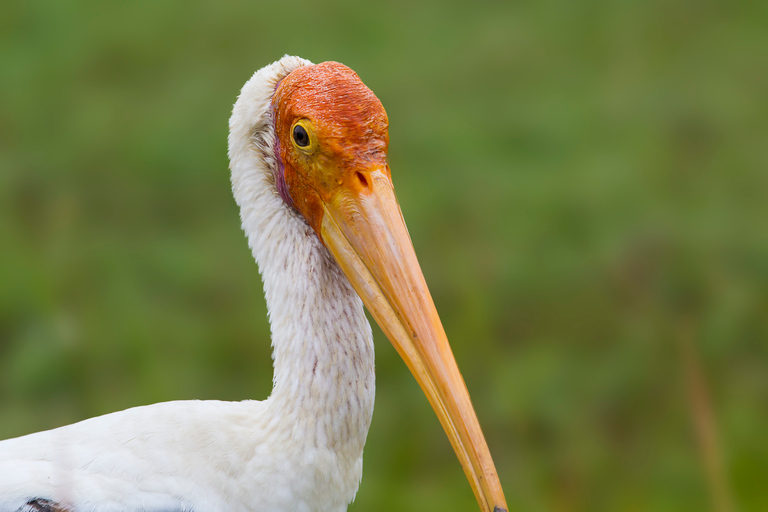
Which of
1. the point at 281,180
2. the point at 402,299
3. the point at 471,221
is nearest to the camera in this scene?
the point at 402,299

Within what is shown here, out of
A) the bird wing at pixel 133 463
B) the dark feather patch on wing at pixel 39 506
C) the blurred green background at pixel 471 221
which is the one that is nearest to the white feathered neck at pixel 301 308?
the bird wing at pixel 133 463

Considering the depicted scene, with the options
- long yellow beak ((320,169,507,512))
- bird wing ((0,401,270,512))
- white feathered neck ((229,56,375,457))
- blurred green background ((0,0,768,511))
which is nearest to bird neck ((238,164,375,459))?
white feathered neck ((229,56,375,457))

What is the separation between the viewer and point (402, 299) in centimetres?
195

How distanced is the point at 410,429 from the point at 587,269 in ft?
5.66

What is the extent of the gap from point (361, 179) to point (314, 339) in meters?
0.43

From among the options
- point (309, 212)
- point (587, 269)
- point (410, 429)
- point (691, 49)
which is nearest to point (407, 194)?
point (587, 269)

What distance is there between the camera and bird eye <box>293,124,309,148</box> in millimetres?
2057

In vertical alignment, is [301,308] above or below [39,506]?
above

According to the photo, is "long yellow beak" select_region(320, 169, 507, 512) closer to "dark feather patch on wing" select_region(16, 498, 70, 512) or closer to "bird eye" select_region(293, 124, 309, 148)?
"bird eye" select_region(293, 124, 309, 148)

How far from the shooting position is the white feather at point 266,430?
6.93ft

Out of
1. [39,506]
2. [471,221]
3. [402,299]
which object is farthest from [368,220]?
[471,221]

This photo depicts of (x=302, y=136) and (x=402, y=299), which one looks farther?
(x=302, y=136)

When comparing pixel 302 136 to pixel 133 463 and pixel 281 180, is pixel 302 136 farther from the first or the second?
pixel 133 463

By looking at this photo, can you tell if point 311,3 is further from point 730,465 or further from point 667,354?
point 730,465
